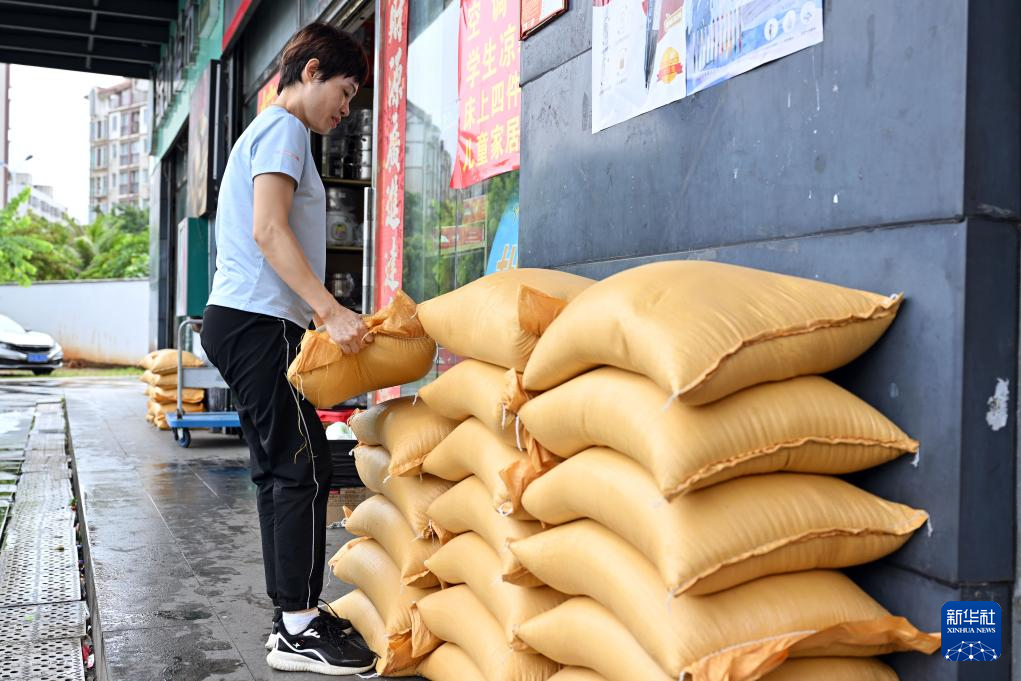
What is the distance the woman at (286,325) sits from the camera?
90.5 inches

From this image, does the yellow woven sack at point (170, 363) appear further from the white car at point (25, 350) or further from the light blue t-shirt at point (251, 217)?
the white car at point (25, 350)

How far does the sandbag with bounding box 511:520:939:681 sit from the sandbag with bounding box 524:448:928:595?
34mm

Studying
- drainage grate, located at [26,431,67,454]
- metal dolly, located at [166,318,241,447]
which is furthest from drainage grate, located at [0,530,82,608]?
drainage grate, located at [26,431,67,454]

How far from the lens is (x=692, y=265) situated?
5.48 ft

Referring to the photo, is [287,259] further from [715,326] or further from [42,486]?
[42,486]

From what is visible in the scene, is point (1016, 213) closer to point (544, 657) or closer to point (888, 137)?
point (888, 137)

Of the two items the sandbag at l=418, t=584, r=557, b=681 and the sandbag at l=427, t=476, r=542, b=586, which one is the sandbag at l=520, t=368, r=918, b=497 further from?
the sandbag at l=418, t=584, r=557, b=681

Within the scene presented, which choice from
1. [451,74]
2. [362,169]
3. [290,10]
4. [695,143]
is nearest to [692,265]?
[695,143]

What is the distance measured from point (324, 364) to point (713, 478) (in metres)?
1.13

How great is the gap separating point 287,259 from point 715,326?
3.96 ft

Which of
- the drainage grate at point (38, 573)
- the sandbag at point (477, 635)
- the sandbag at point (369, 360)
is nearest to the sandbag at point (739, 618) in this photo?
the sandbag at point (477, 635)

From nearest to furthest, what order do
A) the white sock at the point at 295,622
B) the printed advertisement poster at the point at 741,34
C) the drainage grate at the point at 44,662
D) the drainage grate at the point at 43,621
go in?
1. the printed advertisement poster at the point at 741,34
2. the white sock at the point at 295,622
3. the drainage grate at the point at 44,662
4. the drainage grate at the point at 43,621

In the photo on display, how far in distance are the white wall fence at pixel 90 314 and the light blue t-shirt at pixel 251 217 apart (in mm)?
21628

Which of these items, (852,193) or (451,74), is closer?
(852,193)
